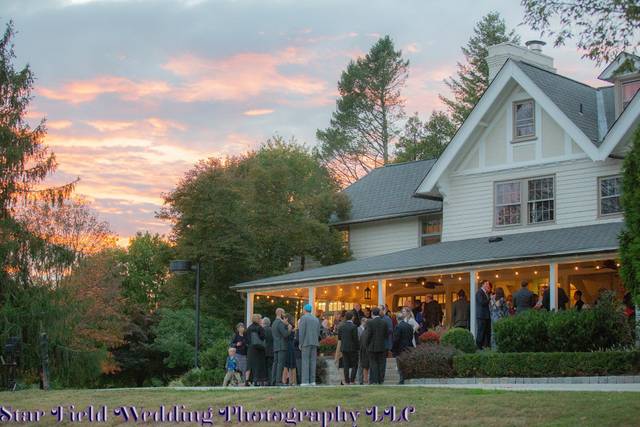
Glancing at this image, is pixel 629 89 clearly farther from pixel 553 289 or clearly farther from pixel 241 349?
pixel 241 349

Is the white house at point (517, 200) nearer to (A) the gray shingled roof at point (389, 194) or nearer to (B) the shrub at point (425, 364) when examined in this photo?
(A) the gray shingled roof at point (389, 194)

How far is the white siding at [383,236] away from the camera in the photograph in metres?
37.2

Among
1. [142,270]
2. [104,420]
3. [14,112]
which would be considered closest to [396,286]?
[14,112]

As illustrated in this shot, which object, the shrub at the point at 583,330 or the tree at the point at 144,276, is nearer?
the shrub at the point at 583,330

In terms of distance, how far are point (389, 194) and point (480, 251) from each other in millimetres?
9656

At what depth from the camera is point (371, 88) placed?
2923 inches

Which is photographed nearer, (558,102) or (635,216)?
(635,216)

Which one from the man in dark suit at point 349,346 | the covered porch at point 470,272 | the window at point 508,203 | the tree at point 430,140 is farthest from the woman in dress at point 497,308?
the tree at point 430,140

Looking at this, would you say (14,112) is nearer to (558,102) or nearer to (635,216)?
(558,102)

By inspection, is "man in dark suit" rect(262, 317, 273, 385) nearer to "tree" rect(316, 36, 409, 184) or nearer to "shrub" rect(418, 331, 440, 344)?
"shrub" rect(418, 331, 440, 344)

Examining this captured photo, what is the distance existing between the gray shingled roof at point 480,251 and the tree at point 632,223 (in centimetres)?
708

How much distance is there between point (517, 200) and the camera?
107ft

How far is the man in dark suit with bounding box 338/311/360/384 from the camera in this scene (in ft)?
77.8

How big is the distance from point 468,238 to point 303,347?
11.1 meters
